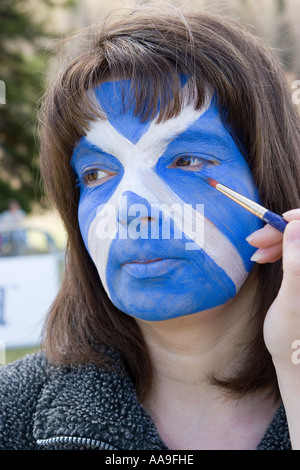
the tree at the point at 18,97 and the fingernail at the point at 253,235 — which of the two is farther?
the tree at the point at 18,97

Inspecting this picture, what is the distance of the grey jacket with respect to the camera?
1294 mm

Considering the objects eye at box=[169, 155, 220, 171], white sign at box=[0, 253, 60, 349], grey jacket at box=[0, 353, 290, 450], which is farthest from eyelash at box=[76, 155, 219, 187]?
white sign at box=[0, 253, 60, 349]

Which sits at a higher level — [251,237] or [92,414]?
[251,237]

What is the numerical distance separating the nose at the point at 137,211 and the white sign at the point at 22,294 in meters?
3.42

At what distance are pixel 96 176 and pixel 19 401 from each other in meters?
0.58

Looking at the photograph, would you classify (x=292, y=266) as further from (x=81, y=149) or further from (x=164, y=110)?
(x=81, y=149)

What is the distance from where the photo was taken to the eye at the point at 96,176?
1344 mm

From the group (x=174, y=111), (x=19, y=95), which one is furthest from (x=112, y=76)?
(x=19, y=95)

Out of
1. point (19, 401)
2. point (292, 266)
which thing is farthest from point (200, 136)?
point (19, 401)

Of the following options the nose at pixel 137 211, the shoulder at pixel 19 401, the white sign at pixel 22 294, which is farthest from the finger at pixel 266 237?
the white sign at pixel 22 294

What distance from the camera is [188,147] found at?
128 cm

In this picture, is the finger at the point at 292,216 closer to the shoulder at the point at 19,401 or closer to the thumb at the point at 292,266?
the thumb at the point at 292,266

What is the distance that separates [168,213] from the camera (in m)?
1.23

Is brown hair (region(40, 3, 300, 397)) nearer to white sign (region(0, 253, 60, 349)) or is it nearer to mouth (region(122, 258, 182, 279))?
mouth (region(122, 258, 182, 279))
